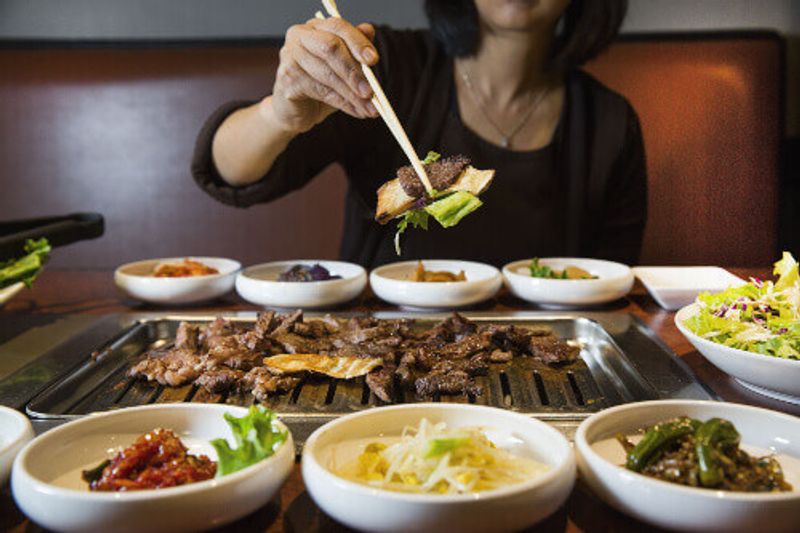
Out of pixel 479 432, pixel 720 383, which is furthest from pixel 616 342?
pixel 479 432

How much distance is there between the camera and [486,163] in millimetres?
3264

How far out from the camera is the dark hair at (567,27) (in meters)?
3.23

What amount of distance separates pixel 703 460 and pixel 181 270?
182cm

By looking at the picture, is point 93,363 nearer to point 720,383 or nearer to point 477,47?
point 720,383

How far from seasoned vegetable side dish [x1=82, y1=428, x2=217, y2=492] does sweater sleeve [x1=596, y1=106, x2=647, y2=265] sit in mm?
2712

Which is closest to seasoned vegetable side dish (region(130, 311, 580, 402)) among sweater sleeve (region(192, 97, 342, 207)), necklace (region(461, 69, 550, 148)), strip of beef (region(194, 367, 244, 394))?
strip of beef (region(194, 367, 244, 394))

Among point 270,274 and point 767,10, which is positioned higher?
point 767,10

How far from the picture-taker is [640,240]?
3600mm

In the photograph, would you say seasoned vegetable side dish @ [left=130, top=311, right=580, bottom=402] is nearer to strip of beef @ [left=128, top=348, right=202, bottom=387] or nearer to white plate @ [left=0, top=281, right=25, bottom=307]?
strip of beef @ [left=128, top=348, right=202, bottom=387]

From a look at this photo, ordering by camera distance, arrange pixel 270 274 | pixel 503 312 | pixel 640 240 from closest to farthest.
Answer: pixel 503 312 → pixel 270 274 → pixel 640 240

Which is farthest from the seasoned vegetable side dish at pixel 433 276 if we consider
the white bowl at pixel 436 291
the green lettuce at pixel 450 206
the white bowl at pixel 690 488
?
the white bowl at pixel 690 488

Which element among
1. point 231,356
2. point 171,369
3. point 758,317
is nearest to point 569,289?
point 758,317

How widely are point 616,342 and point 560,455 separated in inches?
33.1

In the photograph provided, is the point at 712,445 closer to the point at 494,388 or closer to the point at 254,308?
the point at 494,388
